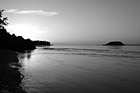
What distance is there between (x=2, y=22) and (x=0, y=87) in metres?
43.2

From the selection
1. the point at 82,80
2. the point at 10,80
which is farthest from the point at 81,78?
the point at 10,80

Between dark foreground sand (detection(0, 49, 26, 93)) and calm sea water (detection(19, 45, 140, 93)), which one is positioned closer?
dark foreground sand (detection(0, 49, 26, 93))

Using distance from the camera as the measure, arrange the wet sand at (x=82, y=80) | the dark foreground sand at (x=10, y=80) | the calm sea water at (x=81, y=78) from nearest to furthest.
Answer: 1. the dark foreground sand at (x=10, y=80)
2. the wet sand at (x=82, y=80)
3. the calm sea water at (x=81, y=78)

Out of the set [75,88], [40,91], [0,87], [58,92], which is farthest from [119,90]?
[0,87]

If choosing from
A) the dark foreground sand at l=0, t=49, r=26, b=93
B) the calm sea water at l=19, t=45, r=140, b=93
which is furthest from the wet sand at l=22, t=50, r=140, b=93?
the dark foreground sand at l=0, t=49, r=26, b=93

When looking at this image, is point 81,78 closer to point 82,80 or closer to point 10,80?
point 82,80

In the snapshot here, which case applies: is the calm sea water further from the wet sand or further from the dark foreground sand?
the dark foreground sand

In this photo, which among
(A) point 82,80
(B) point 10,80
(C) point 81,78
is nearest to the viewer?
(B) point 10,80

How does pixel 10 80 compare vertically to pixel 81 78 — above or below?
above

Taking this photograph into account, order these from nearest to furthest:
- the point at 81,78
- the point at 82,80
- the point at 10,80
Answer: the point at 10,80, the point at 82,80, the point at 81,78

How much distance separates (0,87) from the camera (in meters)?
9.16

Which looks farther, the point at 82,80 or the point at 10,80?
the point at 82,80

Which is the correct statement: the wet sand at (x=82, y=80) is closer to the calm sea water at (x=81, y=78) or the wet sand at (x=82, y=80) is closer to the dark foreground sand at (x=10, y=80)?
the calm sea water at (x=81, y=78)

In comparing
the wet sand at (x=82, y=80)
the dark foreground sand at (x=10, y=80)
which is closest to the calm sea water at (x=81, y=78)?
the wet sand at (x=82, y=80)
